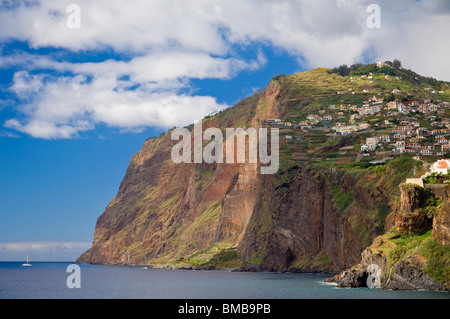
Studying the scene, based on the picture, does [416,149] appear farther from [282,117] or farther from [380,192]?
[282,117]

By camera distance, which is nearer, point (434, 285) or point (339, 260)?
point (434, 285)

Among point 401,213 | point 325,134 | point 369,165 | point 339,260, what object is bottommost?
point 339,260

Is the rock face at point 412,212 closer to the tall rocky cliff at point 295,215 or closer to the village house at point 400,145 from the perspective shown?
the tall rocky cliff at point 295,215

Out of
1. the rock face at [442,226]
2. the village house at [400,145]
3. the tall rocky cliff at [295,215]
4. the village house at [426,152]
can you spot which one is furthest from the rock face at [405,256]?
the village house at [400,145]

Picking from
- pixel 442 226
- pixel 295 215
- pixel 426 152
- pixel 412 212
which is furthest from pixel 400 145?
pixel 442 226

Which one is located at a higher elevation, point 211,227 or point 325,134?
point 325,134

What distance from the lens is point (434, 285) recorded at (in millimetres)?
57500

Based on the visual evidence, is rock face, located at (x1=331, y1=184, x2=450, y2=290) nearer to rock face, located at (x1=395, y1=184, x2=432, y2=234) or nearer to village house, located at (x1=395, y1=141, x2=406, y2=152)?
rock face, located at (x1=395, y1=184, x2=432, y2=234)

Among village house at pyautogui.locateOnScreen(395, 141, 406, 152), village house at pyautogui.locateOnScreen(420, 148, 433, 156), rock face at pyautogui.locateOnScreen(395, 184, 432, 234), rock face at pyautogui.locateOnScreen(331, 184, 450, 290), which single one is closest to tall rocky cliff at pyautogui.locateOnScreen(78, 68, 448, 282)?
village house at pyautogui.locateOnScreen(395, 141, 406, 152)

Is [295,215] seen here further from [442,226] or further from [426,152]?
[442,226]

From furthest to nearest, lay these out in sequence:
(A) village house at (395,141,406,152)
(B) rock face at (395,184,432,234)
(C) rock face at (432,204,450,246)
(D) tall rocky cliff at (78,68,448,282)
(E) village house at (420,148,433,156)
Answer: (A) village house at (395,141,406,152), (E) village house at (420,148,433,156), (D) tall rocky cliff at (78,68,448,282), (B) rock face at (395,184,432,234), (C) rock face at (432,204,450,246)
